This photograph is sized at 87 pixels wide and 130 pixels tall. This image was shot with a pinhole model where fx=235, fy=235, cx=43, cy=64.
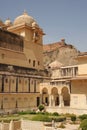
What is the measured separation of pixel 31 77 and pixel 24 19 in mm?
10802

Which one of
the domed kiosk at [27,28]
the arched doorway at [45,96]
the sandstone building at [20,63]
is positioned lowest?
the arched doorway at [45,96]

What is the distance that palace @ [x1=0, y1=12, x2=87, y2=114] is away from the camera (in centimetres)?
2698

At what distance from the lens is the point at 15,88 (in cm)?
3000

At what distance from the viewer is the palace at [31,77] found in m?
27.0

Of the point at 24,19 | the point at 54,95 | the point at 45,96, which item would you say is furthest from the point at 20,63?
the point at 24,19

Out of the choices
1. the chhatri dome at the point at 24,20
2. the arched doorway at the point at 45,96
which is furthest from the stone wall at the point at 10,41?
the arched doorway at the point at 45,96

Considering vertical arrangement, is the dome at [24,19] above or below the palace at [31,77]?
above

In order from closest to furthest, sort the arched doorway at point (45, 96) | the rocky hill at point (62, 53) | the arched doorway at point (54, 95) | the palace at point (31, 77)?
the palace at point (31, 77) → the arched doorway at point (54, 95) → the arched doorway at point (45, 96) → the rocky hill at point (62, 53)

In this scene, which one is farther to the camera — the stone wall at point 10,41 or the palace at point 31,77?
the stone wall at point 10,41

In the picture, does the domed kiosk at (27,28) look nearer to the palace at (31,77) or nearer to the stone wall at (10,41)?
the palace at (31,77)

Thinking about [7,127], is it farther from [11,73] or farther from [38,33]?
[38,33]

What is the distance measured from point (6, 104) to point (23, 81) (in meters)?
4.33

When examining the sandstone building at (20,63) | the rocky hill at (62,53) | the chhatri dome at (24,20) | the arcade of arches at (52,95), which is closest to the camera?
the sandstone building at (20,63)

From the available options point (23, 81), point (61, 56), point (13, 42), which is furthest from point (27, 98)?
point (61, 56)
